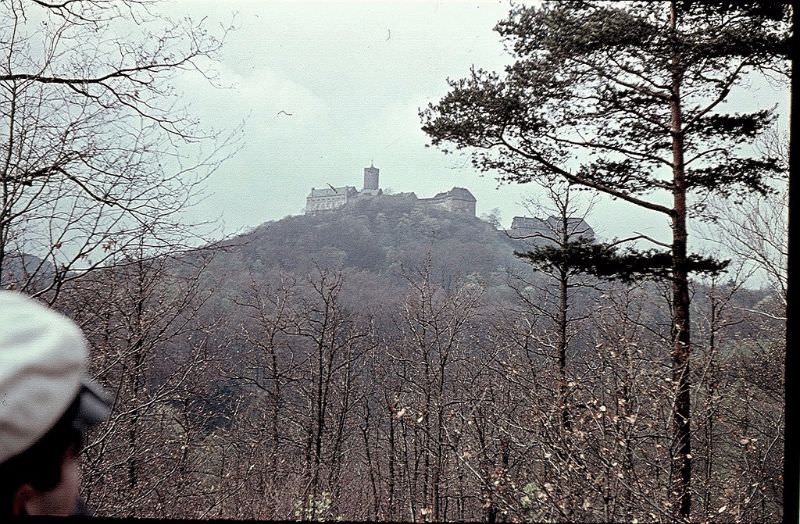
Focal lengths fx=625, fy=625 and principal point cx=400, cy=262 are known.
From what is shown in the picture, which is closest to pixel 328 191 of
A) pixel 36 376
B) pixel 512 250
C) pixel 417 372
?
pixel 512 250

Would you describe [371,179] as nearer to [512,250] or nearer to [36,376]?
[512,250]

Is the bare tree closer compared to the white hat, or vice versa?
the white hat

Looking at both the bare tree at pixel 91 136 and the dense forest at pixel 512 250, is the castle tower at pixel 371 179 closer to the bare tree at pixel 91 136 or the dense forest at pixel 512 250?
the dense forest at pixel 512 250

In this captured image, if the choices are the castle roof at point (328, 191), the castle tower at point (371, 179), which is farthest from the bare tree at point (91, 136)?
the castle tower at point (371, 179)

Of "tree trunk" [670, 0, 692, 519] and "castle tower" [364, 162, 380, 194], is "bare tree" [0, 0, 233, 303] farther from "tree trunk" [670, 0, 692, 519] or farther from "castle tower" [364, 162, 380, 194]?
"tree trunk" [670, 0, 692, 519]

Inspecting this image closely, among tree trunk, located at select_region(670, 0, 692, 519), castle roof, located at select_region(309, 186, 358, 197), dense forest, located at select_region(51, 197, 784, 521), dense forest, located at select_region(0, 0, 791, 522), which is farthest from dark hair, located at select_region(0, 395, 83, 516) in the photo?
tree trunk, located at select_region(670, 0, 692, 519)

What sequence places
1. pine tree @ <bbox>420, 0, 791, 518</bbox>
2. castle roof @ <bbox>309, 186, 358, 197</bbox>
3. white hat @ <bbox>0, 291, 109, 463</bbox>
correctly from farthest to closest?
castle roof @ <bbox>309, 186, 358, 197</bbox> < pine tree @ <bbox>420, 0, 791, 518</bbox> < white hat @ <bbox>0, 291, 109, 463</bbox>

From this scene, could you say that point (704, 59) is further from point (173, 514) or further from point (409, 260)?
point (173, 514)

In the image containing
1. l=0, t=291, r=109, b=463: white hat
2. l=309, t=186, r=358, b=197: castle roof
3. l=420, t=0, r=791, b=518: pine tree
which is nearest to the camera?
l=0, t=291, r=109, b=463: white hat
